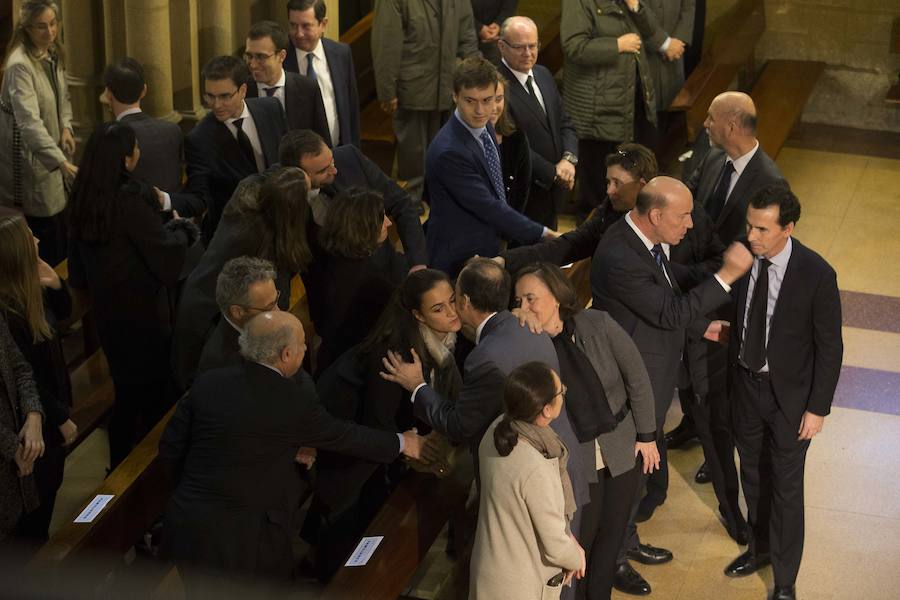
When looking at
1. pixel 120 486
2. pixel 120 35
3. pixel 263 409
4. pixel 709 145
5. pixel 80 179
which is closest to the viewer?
pixel 263 409

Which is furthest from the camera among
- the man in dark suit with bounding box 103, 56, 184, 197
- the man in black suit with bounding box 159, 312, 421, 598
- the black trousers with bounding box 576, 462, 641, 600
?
the man in dark suit with bounding box 103, 56, 184, 197

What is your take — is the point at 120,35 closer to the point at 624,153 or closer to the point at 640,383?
the point at 624,153

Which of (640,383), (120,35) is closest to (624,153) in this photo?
(640,383)

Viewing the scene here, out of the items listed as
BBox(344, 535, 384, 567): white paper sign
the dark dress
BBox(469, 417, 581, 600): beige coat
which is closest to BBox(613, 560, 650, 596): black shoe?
BBox(469, 417, 581, 600): beige coat

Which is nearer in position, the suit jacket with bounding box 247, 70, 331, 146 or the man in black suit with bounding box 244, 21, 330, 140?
the man in black suit with bounding box 244, 21, 330, 140

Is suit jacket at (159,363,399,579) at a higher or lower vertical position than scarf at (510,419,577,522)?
lower

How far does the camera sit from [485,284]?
15.5ft

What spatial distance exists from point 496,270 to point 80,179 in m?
1.78

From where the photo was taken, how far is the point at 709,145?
6461mm

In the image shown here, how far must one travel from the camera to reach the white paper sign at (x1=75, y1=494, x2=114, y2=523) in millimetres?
4801

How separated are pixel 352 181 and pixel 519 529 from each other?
2018 millimetres

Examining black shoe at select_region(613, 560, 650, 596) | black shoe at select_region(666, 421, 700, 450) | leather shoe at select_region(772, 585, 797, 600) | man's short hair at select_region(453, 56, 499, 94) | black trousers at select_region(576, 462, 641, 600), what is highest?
man's short hair at select_region(453, 56, 499, 94)

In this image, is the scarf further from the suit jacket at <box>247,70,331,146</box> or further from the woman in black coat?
the suit jacket at <box>247,70,331,146</box>

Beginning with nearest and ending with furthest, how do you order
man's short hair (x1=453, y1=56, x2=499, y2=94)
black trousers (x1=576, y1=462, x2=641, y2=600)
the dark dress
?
black trousers (x1=576, y1=462, x2=641, y2=600)
the dark dress
man's short hair (x1=453, y1=56, x2=499, y2=94)
